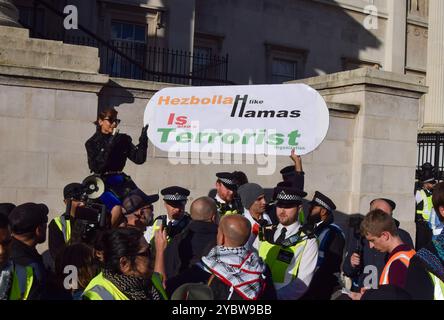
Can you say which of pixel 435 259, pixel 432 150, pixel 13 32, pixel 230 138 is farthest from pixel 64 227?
pixel 432 150

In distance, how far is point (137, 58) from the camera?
18.6 metres

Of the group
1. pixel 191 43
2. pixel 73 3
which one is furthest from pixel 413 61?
pixel 73 3

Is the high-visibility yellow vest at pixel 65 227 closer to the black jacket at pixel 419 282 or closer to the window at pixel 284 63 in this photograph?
the black jacket at pixel 419 282

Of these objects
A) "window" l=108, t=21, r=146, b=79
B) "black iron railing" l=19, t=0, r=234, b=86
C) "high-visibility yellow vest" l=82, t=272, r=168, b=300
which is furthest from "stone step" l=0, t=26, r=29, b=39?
"window" l=108, t=21, r=146, b=79

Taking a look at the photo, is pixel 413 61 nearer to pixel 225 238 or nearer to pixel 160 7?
pixel 160 7

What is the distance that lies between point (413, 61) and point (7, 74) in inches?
861

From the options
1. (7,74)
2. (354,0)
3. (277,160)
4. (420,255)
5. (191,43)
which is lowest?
(420,255)

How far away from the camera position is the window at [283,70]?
22266 millimetres

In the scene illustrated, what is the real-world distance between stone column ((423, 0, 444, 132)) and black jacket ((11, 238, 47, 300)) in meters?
19.3

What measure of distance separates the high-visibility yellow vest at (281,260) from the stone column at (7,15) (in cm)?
592

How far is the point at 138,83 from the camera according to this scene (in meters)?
8.30

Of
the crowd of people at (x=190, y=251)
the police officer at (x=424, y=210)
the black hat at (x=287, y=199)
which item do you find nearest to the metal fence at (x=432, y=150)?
the police officer at (x=424, y=210)

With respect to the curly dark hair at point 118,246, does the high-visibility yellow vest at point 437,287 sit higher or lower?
lower
